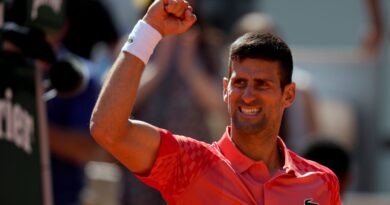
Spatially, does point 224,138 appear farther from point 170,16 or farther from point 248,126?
point 170,16

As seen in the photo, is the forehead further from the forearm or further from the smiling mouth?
the forearm

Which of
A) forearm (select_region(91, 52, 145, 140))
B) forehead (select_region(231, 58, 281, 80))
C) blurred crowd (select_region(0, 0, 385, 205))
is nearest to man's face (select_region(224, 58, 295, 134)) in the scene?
forehead (select_region(231, 58, 281, 80))

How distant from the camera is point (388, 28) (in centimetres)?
1091

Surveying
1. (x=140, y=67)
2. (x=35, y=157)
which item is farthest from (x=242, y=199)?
(x=35, y=157)

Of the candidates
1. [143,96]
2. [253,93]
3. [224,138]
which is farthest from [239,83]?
[143,96]

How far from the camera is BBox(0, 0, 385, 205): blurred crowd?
6465 millimetres

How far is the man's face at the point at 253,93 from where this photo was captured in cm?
467

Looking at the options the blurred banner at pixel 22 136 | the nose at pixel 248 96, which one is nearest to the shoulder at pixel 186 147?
the nose at pixel 248 96

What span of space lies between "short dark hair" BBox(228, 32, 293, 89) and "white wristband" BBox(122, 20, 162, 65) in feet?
1.03

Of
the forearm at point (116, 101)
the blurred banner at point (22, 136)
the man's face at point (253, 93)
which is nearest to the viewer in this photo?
the forearm at point (116, 101)

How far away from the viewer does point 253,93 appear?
4672mm

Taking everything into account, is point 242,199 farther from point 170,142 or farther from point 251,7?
point 251,7

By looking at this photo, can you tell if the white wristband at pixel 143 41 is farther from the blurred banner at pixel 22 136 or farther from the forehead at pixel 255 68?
the blurred banner at pixel 22 136

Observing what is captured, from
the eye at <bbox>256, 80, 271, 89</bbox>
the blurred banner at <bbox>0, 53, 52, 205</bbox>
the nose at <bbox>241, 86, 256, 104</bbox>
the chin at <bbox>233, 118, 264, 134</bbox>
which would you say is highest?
the eye at <bbox>256, 80, 271, 89</bbox>
